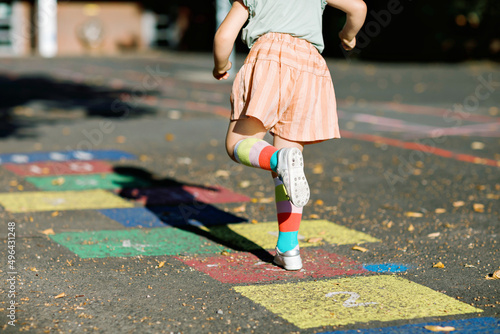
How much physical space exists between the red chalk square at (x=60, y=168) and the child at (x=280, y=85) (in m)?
3.55

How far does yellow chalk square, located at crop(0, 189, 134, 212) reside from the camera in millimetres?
5816

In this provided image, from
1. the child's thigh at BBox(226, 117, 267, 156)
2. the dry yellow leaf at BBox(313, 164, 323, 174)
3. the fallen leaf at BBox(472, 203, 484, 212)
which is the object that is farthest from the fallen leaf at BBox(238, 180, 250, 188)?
the child's thigh at BBox(226, 117, 267, 156)

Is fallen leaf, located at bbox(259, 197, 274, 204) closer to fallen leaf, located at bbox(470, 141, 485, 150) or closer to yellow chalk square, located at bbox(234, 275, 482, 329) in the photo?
yellow chalk square, located at bbox(234, 275, 482, 329)

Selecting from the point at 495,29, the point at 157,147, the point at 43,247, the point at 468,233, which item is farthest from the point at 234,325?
the point at 495,29

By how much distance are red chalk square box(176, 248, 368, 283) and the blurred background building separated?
62.6ft

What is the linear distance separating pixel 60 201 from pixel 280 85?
2803 mm

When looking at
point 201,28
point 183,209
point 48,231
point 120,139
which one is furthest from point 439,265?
point 201,28

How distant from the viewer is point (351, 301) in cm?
371

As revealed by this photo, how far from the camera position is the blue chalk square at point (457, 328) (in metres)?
3.29

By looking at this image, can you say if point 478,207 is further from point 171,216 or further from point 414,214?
point 171,216

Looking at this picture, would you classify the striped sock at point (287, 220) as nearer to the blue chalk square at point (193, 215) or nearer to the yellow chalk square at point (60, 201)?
the blue chalk square at point (193, 215)

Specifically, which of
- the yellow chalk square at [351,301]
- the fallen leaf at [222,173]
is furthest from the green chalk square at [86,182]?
the yellow chalk square at [351,301]

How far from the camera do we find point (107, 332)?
3.23 meters

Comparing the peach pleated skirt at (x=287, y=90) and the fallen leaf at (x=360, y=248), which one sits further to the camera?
the fallen leaf at (x=360, y=248)
